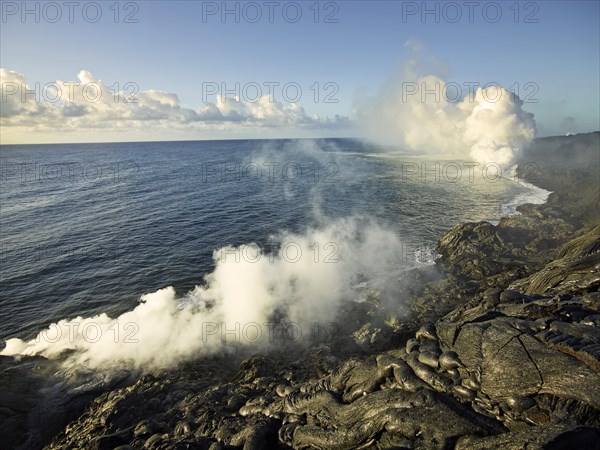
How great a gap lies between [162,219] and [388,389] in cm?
5158

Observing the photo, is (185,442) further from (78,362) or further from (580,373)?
(580,373)

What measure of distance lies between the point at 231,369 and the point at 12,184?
102 meters

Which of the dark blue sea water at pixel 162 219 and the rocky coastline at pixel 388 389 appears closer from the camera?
the rocky coastline at pixel 388 389

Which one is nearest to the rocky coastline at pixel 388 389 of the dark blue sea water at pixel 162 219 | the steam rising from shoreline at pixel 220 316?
the steam rising from shoreline at pixel 220 316

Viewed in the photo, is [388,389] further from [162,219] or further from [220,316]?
[162,219]

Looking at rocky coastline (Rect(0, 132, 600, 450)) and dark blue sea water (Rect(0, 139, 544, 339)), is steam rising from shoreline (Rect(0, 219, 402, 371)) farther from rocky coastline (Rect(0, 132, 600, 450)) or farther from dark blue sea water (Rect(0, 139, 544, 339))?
dark blue sea water (Rect(0, 139, 544, 339))

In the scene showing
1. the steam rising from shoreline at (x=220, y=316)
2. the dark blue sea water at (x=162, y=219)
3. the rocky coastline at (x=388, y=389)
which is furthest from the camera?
the dark blue sea water at (x=162, y=219)

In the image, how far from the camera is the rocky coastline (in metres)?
11.1

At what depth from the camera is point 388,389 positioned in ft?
45.3

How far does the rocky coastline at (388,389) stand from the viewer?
11.1 metres

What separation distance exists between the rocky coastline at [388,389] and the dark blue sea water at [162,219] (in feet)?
33.7

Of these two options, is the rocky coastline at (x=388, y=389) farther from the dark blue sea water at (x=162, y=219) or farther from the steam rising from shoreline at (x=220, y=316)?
the dark blue sea water at (x=162, y=219)

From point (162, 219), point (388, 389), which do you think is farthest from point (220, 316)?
point (162, 219)

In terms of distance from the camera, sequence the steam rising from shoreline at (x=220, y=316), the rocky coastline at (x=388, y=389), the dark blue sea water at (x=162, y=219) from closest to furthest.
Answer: the rocky coastline at (x=388, y=389), the steam rising from shoreline at (x=220, y=316), the dark blue sea water at (x=162, y=219)
